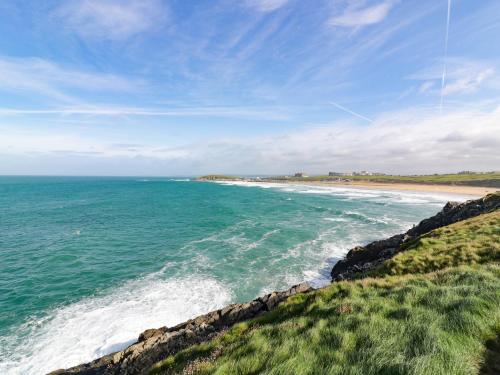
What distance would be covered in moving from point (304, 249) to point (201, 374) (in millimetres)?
27835

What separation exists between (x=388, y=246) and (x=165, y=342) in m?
22.7

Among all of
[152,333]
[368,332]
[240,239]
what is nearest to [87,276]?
[152,333]

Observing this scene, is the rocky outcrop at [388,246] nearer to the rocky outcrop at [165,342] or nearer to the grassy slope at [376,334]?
the rocky outcrop at [165,342]

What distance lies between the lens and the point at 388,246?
81.9ft

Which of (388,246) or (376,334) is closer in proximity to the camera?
(376,334)

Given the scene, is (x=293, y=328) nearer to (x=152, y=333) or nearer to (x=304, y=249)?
(x=152, y=333)

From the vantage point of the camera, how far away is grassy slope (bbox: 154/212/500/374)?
5.42m

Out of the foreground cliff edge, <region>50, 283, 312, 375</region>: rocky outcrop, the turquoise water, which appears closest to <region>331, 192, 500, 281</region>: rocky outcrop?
the turquoise water

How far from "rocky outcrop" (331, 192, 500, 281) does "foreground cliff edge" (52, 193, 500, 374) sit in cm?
744

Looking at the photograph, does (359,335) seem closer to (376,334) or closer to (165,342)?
(376,334)

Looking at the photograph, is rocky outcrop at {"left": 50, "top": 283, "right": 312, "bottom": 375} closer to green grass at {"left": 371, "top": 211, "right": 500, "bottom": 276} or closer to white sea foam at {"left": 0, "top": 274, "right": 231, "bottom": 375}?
white sea foam at {"left": 0, "top": 274, "right": 231, "bottom": 375}

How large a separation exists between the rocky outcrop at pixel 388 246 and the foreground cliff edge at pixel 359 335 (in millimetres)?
7436

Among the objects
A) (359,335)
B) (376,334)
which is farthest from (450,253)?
(359,335)

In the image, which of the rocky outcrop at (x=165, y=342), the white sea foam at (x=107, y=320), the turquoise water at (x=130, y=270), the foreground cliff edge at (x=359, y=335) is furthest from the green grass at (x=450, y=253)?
the white sea foam at (x=107, y=320)
